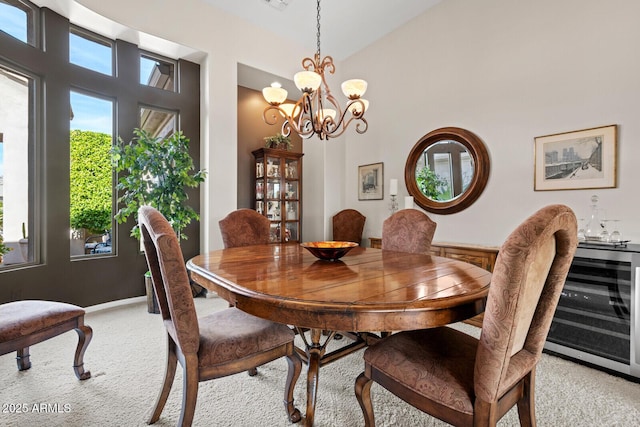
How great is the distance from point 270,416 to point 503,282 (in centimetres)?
140

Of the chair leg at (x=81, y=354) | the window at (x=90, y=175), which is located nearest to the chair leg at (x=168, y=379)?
the chair leg at (x=81, y=354)

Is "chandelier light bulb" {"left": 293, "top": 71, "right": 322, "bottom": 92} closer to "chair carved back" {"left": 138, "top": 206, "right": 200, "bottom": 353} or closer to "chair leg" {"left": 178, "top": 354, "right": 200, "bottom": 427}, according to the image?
"chair carved back" {"left": 138, "top": 206, "right": 200, "bottom": 353}

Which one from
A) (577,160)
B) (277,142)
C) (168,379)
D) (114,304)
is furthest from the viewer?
(277,142)

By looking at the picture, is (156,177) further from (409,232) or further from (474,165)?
(474,165)

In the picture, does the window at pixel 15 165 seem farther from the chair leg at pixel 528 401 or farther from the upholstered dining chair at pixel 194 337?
the chair leg at pixel 528 401

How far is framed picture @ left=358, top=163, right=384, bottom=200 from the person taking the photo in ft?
14.6

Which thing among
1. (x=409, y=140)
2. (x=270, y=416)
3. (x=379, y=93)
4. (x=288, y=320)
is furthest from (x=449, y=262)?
(x=379, y=93)

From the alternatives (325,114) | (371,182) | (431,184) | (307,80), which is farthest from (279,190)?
(307,80)

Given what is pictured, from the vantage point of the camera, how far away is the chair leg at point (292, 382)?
62.5 inches

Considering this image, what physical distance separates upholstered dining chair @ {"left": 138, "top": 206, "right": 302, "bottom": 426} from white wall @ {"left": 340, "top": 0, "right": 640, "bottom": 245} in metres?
2.72

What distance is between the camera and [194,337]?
4.27 feet

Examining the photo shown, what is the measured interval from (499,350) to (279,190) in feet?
13.2

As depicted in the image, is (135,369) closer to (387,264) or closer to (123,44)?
(387,264)

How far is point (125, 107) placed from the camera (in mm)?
3529
